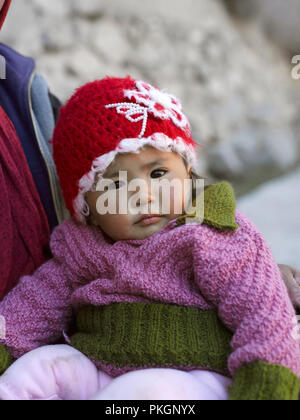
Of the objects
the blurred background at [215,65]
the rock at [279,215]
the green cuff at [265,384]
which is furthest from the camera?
the blurred background at [215,65]

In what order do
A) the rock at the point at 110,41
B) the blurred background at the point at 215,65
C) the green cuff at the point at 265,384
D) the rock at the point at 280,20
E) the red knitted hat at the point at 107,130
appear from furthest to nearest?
1. the rock at the point at 280,20
2. the rock at the point at 110,41
3. the blurred background at the point at 215,65
4. the red knitted hat at the point at 107,130
5. the green cuff at the point at 265,384

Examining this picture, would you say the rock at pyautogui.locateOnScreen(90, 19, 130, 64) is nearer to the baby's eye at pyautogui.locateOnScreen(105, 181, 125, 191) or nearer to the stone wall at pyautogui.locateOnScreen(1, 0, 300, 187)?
the stone wall at pyautogui.locateOnScreen(1, 0, 300, 187)

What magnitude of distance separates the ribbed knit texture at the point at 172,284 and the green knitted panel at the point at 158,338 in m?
0.02

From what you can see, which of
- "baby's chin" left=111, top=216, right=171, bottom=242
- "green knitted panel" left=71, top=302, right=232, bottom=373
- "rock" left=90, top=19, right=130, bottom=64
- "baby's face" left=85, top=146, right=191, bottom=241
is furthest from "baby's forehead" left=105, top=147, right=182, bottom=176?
"rock" left=90, top=19, right=130, bottom=64

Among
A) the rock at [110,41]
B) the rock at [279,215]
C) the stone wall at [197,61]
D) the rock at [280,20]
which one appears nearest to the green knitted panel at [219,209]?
the rock at [279,215]

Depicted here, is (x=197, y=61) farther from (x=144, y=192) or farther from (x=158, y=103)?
(x=144, y=192)

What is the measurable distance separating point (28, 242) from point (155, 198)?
0.35m

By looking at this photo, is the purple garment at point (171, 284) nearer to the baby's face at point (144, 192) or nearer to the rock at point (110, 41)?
the baby's face at point (144, 192)

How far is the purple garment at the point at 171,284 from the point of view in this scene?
86 centimetres

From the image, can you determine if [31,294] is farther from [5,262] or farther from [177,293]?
[177,293]

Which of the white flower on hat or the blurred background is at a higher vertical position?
the blurred background

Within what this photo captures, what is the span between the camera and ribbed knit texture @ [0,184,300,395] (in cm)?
86

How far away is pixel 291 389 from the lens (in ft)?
2.58
